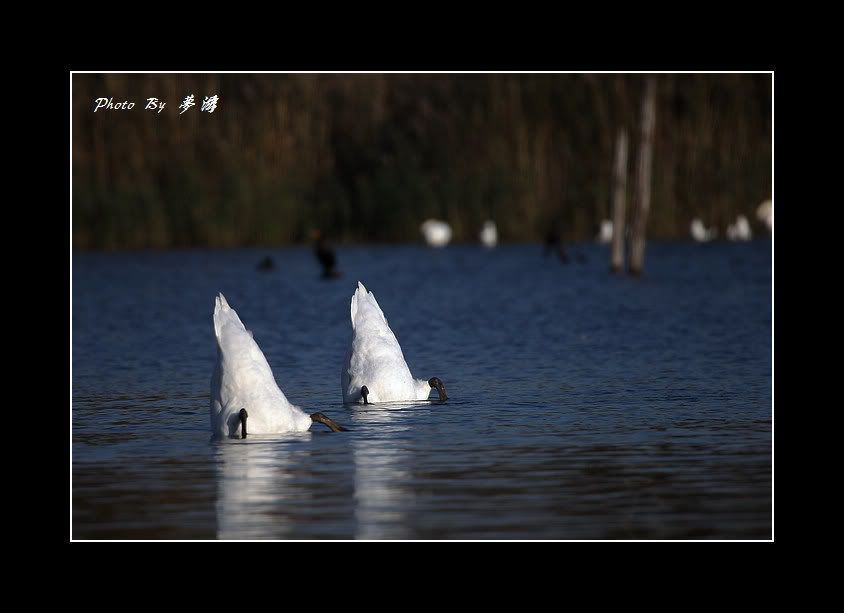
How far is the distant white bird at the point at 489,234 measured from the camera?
40.0 m

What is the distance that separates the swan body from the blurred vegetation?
25.7m

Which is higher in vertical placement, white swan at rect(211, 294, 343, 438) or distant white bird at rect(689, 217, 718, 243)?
distant white bird at rect(689, 217, 718, 243)

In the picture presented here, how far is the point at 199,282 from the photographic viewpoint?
1198 inches

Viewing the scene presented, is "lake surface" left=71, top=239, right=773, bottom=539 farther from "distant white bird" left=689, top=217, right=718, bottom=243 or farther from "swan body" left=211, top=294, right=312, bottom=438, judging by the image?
"distant white bird" left=689, top=217, right=718, bottom=243

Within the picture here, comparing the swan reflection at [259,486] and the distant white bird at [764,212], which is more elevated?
the distant white bird at [764,212]

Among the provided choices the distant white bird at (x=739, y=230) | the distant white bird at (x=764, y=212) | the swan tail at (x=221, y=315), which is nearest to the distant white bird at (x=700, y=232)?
the distant white bird at (x=739, y=230)

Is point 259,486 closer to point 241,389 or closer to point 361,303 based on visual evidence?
point 241,389

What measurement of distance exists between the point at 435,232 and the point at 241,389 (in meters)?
29.2

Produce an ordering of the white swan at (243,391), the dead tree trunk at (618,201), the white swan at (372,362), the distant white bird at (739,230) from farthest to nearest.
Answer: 1. the distant white bird at (739,230)
2. the dead tree trunk at (618,201)
3. the white swan at (372,362)
4. the white swan at (243,391)

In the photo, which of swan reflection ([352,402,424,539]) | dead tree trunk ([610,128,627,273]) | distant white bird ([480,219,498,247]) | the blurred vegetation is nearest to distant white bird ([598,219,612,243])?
the blurred vegetation

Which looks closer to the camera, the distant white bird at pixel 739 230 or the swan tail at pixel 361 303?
the swan tail at pixel 361 303

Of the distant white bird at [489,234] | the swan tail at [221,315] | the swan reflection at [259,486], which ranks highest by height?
the distant white bird at [489,234]

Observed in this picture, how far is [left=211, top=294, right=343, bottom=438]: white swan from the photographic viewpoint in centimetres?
1115

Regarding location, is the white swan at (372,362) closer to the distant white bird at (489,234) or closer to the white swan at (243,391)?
the white swan at (243,391)
